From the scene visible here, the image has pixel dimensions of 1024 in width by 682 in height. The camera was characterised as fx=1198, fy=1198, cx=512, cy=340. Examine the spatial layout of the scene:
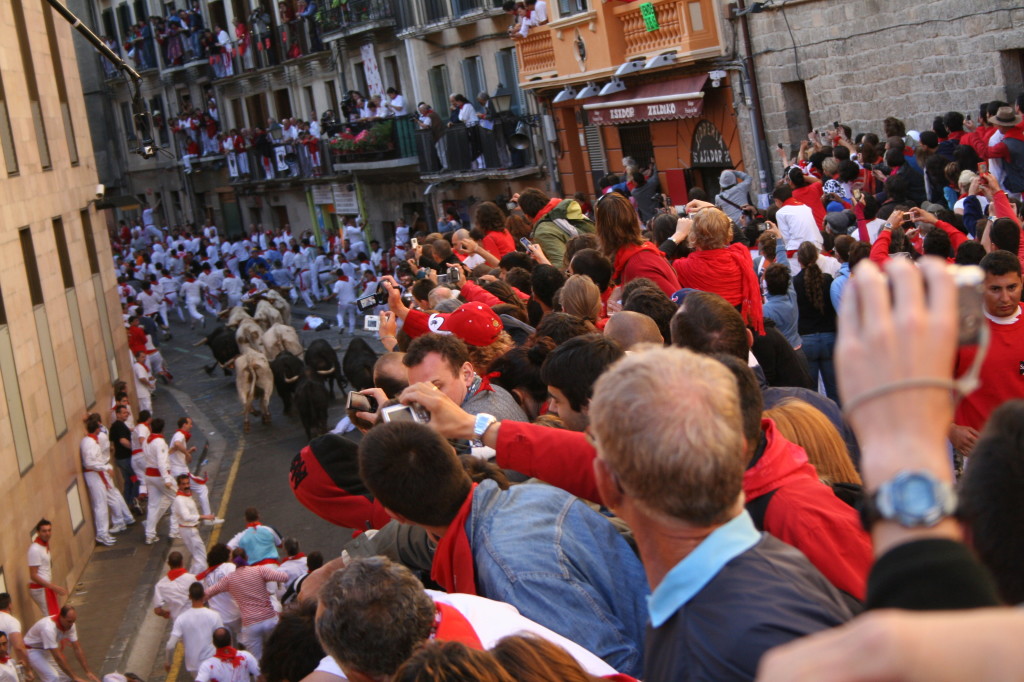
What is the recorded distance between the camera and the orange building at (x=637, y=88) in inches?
802

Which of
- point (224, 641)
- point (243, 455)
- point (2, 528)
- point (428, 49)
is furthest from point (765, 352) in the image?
point (428, 49)

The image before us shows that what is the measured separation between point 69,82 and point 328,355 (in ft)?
25.2

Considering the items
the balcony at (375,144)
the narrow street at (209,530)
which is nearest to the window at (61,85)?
the narrow street at (209,530)

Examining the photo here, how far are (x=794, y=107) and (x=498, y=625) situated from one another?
16.7 meters

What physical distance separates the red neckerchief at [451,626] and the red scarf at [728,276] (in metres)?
4.22

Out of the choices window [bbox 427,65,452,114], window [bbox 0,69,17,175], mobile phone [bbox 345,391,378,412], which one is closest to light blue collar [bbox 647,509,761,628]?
mobile phone [bbox 345,391,378,412]

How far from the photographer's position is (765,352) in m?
5.89

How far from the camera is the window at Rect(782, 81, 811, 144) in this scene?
1864cm

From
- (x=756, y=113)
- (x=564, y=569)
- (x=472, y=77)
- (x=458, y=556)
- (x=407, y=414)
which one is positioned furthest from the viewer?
(x=472, y=77)

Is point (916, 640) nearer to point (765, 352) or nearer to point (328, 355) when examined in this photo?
point (765, 352)

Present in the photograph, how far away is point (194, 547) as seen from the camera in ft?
46.6

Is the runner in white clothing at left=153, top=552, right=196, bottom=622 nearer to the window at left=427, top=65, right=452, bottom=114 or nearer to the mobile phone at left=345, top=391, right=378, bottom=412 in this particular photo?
the mobile phone at left=345, top=391, right=378, bottom=412

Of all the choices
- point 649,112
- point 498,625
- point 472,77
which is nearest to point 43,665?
point 498,625

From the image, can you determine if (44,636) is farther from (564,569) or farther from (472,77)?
(472,77)
